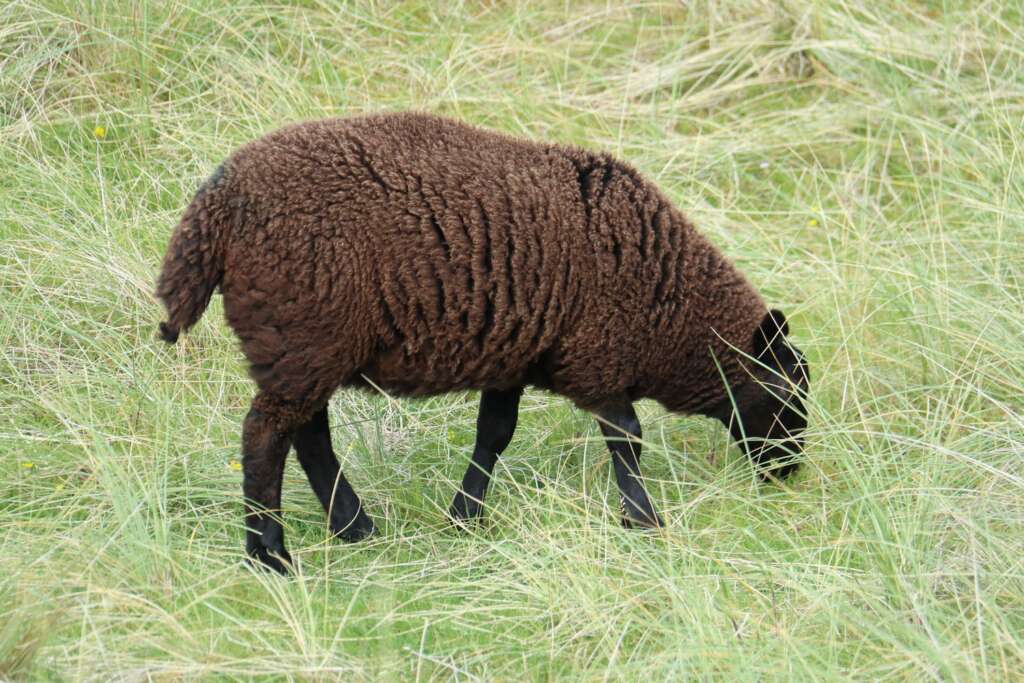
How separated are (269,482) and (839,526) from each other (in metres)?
2.01

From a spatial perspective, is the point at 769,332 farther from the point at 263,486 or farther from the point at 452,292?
the point at 263,486

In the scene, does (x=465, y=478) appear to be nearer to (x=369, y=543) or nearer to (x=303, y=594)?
(x=369, y=543)

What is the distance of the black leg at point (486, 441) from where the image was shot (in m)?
4.93

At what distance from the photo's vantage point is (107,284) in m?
5.64

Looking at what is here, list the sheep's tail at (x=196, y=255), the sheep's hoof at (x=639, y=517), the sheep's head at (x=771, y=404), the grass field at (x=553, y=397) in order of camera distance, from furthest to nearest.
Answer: the sheep's head at (x=771, y=404)
the sheep's hoof at (x=639, y=517)
the sheep's tail at (x=196, y=255)
the grass field at (x=553, y=397)

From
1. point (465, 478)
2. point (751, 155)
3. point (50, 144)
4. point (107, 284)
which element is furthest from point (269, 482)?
point (751, 155)

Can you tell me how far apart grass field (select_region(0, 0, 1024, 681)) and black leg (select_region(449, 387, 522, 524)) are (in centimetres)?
12

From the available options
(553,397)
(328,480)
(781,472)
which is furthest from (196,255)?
(781,472)

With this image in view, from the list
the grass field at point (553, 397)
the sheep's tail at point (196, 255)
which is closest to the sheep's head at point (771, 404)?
the grass field at point (553, 397)

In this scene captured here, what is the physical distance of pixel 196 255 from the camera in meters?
4.07

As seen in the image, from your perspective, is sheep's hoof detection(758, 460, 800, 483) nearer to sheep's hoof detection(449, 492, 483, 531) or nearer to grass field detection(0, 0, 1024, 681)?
grass field detection(0, 0, 1024, 681)

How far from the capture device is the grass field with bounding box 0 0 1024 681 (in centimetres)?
372

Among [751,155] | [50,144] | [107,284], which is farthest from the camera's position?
[751,155]

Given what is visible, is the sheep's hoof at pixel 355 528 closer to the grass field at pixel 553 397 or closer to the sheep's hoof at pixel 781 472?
the grass field at pixel 553 397
